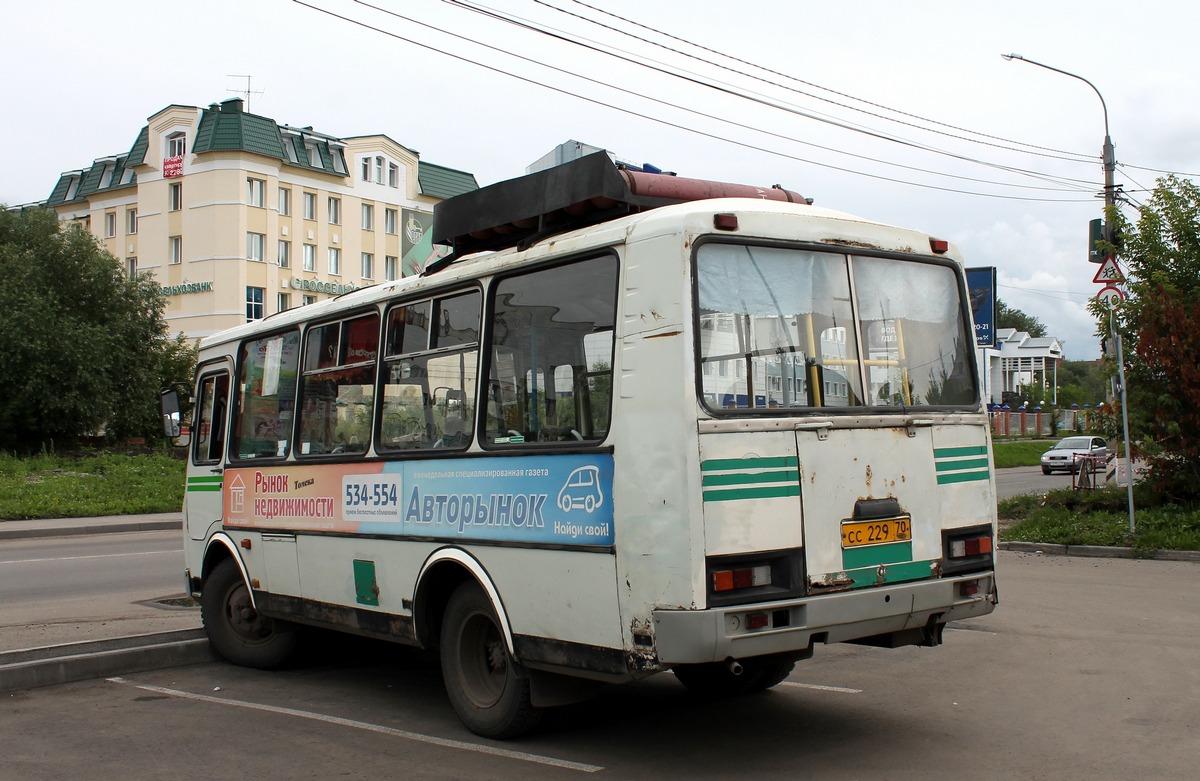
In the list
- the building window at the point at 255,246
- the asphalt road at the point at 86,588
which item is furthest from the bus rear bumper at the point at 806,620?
the building window at the point at 255,246

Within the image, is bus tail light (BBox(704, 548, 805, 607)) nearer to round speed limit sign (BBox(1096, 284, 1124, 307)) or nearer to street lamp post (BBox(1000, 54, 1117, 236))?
round speed limit sign (BBox(1096, 284, 1124, 307))

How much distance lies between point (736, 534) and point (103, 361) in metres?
39.7

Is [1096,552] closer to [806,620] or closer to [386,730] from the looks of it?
[806,620]

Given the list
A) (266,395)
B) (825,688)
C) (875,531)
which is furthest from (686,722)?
(266,395)

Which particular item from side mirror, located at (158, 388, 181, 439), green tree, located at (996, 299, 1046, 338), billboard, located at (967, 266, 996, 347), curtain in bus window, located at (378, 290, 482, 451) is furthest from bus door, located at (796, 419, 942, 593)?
green tree, located at (996, 299, 1046, 338)

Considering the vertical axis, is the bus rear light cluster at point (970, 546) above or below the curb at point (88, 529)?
above

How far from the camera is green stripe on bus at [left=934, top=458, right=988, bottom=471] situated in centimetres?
618

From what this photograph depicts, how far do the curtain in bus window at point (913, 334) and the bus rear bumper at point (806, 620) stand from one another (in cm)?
103

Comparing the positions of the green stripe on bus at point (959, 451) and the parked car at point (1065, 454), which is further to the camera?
the parked car at point (1065, 454)

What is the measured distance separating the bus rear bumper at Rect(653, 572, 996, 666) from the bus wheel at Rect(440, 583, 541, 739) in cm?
147

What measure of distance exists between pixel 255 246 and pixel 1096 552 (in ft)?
166

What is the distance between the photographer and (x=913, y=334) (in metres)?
6.39

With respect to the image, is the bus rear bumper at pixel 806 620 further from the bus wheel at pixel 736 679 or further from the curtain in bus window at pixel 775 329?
the bus wheel at pixel 736 679

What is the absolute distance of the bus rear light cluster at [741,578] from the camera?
17.0 feet
